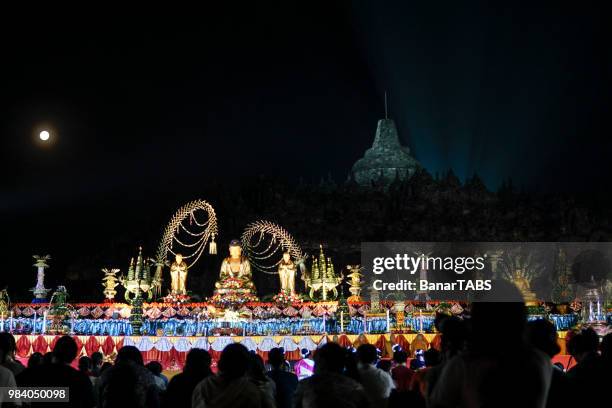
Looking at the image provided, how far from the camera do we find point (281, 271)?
72.3 feet

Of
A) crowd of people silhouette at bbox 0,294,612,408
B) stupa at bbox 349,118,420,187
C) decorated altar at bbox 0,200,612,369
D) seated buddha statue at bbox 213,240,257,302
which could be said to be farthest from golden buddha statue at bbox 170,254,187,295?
crowd of people silhouette at bbox 0,294,612,408

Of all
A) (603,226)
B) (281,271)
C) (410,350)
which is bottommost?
(410,350)

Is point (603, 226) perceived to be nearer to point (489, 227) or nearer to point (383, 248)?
point (489, 227)

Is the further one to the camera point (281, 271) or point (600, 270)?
point (600, 270)

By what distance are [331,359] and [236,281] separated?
53.7 feet

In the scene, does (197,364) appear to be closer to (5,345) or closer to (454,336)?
(5,345)

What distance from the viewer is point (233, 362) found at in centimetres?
441

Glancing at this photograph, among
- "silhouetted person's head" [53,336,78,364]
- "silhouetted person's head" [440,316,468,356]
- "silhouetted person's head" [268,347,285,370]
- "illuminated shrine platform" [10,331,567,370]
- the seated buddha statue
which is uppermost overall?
the seated buddha statue

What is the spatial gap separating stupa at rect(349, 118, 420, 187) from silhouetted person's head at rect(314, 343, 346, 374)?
3212 centimetres

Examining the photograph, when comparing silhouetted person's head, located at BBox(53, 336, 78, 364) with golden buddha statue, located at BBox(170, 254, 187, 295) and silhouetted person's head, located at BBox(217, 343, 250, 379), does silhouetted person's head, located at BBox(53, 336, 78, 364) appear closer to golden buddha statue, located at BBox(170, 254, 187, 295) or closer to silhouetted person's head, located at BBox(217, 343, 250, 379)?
silhouetted person's head, located at BBox(217, 343, 250, 379)

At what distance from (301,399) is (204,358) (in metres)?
0.98

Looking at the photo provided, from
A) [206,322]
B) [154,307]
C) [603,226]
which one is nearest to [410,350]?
[206,322]

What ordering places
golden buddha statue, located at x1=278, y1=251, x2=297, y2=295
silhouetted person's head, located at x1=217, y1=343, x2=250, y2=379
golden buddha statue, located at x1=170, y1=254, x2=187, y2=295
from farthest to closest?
1. golden buddha statue, located at x1=170, y1=254, x2=187, y2=295
2. golden buddha statue, located at x1=278, y1=251, x2=297, y2=295
3. silhouetted person's head, located at x1=217, y1=343, x2=250, y2=379

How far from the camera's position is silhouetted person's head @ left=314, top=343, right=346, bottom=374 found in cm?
446
